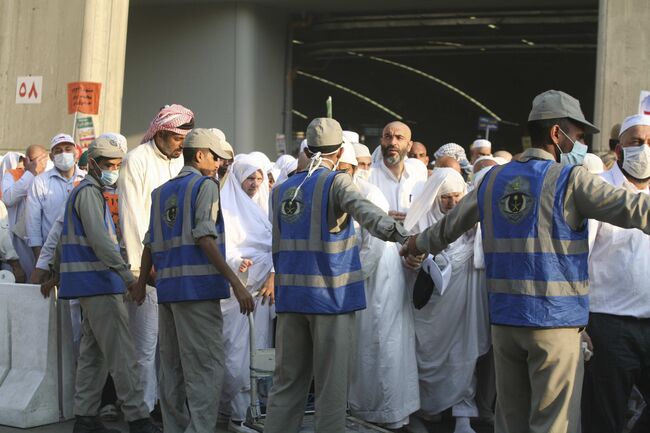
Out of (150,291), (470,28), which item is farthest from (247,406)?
(470,28)

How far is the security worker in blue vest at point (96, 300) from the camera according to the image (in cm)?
687

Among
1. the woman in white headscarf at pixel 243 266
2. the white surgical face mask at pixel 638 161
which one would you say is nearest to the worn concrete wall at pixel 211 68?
the woman in white headscarf at pixel 243 266

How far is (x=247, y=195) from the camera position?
7887 millimetres

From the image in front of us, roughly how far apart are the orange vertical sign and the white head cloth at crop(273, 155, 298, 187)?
8.16ft

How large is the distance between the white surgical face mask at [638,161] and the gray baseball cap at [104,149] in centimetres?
352

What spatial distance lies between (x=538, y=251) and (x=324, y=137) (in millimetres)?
1660

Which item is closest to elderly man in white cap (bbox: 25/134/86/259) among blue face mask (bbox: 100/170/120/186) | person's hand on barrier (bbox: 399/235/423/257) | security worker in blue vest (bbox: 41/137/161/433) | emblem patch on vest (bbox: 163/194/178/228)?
blue face mask (bbox: 100/170/120/186)

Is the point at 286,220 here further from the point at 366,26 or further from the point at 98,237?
the point at 366,26

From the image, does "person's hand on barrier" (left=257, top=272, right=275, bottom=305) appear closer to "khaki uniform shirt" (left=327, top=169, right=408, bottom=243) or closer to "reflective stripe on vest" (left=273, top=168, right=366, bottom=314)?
"reflective stripe on vest" (left=273, top=168, right=366, bottom=314)

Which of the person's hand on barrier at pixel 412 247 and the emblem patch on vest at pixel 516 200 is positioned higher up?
the emblem patch on vest at pixel 516 200

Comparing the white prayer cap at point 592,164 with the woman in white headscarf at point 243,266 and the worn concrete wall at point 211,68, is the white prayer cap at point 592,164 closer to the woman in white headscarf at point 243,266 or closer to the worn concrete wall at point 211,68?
the woman in white headscarf at point 243,266

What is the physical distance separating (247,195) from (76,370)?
1860 millimetres

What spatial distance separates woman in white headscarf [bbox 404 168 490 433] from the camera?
741 centimetres

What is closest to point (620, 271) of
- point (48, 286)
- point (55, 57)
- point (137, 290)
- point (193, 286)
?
point (193, 286)
